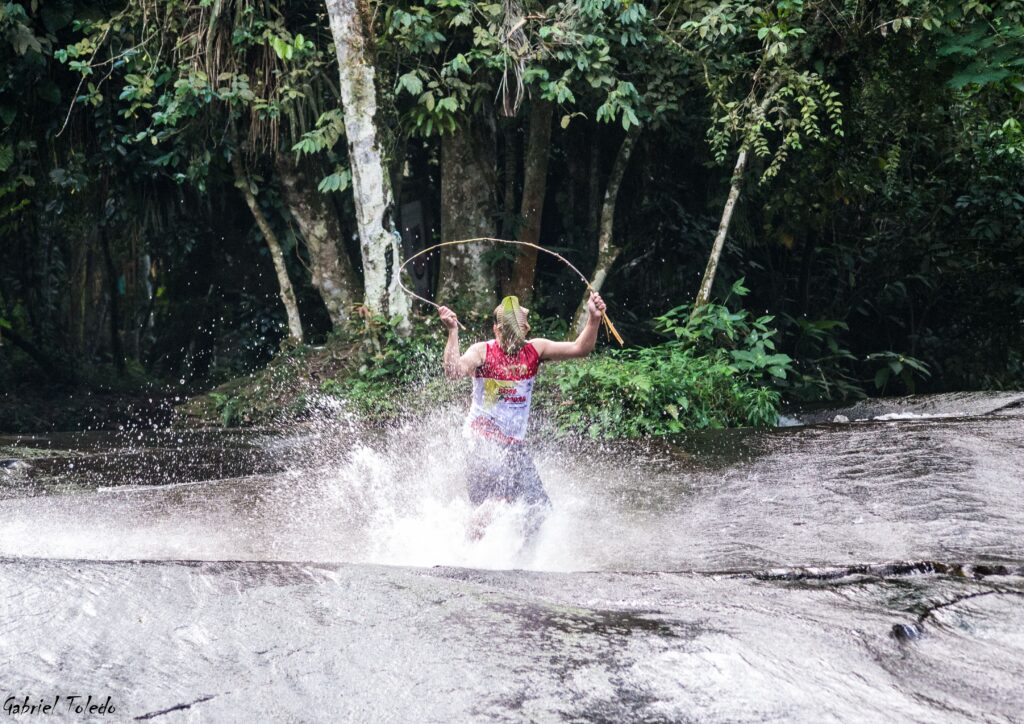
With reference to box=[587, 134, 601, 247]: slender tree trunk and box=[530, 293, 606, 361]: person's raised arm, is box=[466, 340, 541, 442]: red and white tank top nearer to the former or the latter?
box=[530, 293, 606, 361]: person's raised arm

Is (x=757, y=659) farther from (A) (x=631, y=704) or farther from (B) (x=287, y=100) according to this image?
(B) (x=287, y=100)

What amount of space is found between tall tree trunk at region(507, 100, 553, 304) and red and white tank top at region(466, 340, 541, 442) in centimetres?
704

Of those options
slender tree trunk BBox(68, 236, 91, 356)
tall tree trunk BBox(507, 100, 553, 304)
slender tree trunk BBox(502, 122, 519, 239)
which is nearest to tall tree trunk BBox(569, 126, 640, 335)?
tall tree trunk BBox(507, 100, 553, 304)

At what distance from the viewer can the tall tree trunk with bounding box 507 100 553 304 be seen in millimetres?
12890

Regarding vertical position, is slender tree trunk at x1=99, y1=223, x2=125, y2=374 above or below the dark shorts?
above

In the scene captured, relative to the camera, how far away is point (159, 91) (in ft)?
42.7

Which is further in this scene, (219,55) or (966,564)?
(219,55)

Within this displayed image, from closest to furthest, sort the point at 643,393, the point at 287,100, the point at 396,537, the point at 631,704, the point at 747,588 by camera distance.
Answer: the point at 631,704, the point at 747,588, the point at 396,537, the point at 643,393, the point at 287,100

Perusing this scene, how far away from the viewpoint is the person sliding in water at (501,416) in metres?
5.80

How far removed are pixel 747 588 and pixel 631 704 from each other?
57.4 inches

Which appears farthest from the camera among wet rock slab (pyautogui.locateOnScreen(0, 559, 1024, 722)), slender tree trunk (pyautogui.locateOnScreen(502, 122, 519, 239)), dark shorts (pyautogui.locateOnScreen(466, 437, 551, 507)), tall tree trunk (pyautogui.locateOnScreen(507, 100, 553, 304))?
slender tree trunk (pyautogui.locateOnScreen(502, 122, 519, 239))

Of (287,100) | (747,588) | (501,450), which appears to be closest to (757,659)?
(747,588)

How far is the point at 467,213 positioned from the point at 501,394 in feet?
24.6

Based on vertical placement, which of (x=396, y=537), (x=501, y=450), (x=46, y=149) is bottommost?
(x=396, y=537)
